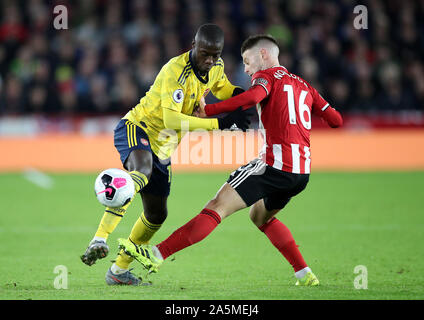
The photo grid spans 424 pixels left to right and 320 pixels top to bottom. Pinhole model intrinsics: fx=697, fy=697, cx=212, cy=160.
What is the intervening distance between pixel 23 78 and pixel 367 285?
1194 cm

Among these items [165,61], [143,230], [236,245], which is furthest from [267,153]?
[165,61]

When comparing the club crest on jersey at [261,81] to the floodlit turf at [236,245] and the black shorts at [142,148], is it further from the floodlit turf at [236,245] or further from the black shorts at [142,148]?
the floodlit turf at [236,245]

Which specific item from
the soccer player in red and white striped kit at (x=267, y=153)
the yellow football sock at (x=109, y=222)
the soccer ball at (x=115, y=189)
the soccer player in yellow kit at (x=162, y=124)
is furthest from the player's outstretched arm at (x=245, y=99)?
the yellow football sock at (x=109, y=222)

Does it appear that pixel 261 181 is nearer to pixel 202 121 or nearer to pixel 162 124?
pixel 202 121

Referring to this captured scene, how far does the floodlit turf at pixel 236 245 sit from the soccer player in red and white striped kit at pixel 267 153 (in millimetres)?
414

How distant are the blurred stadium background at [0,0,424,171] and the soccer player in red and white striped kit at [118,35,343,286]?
9.14 metres

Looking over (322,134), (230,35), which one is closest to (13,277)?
(322,134)

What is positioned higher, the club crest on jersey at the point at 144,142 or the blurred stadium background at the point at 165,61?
the blurred stadium background at the point at 165,61

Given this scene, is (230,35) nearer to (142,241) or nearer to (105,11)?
(105,11)

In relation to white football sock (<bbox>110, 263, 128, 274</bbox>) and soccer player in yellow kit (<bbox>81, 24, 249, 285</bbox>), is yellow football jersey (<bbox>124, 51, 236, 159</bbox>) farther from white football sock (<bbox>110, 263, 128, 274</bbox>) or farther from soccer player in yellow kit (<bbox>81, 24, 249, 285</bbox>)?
white football sock (<bbox>110, 263, 128, 274</bbox>)

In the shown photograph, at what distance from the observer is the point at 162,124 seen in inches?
229

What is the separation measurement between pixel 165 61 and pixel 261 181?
35.9 feet

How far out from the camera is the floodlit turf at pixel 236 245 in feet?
17.5

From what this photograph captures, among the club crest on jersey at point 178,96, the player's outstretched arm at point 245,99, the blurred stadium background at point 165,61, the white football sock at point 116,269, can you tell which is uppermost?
the blurred stadium background at point 165,61
